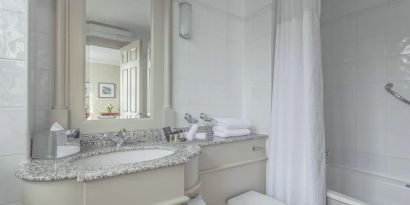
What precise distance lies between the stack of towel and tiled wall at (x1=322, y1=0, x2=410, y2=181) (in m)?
1.06

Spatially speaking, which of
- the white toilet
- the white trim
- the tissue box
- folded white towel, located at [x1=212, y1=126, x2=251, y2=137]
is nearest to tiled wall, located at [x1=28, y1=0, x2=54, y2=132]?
the tissue box

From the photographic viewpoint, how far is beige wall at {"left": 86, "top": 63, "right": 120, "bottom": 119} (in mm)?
1201

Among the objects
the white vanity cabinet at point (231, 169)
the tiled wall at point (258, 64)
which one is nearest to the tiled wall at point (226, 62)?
the tiled wall at point (258, 64)

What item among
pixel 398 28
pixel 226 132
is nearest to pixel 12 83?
pixel 226 132

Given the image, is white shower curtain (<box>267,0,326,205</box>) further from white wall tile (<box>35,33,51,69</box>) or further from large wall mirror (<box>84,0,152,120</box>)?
white wall tile (<box>35,33,51,69</box>)

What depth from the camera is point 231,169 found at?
1.50 metres

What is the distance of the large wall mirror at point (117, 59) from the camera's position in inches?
47.5

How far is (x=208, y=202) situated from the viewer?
1.37 metres

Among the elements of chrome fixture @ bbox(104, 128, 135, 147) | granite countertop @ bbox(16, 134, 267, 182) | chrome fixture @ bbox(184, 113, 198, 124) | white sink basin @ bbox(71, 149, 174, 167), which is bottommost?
white sink basin @ bbox(71, 149, 174, 167)

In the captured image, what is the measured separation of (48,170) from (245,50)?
163cm

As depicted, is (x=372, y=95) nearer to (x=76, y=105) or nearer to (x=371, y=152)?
(x=371, y=152)

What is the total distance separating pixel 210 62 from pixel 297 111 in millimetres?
745

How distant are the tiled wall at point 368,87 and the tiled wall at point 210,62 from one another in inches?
38.4

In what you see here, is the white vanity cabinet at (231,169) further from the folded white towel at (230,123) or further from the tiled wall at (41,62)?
the tiled wall at (41,62)
